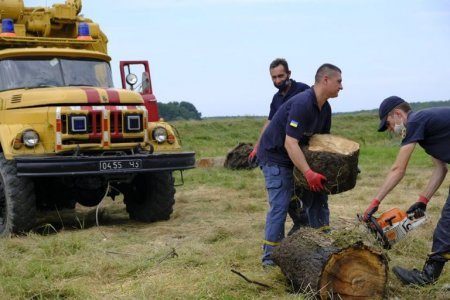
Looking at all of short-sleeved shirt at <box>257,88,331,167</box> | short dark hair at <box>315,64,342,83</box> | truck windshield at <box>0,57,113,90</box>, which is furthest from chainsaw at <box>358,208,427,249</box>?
truck windshield at <box>0,57,113,90</box>

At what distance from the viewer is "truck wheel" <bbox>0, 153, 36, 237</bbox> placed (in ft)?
23.6

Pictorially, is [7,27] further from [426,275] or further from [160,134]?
[426,275]

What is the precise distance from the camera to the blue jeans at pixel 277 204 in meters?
5.53

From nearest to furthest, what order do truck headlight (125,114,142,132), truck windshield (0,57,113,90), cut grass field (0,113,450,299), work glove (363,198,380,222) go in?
1. cut grass field (0,113,450,299)
2. work glove (363,198,380,222)
3. truck headlight (125,114,142,132)
4. truck windshield (0,57,113,90)

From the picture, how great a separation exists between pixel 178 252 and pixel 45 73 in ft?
11.4

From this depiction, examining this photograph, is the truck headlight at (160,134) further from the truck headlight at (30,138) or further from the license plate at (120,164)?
the truck headlight at (30,138)

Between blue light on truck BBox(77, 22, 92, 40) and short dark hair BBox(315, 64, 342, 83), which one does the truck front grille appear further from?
short dark hair BBox(315, 64, 342, 83)

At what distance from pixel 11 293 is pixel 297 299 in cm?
220

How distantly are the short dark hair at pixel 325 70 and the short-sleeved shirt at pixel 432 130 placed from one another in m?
0.75

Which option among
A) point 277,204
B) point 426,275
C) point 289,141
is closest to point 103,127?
point 277,204

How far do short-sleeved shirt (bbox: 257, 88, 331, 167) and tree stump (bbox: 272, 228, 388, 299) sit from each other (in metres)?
1.09

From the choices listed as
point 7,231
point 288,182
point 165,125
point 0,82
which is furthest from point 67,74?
point 288,182

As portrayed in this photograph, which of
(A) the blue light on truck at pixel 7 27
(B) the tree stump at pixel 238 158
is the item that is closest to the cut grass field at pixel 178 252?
(A) the blue light on truck at pixel 7 27

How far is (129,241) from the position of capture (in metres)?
7.02
